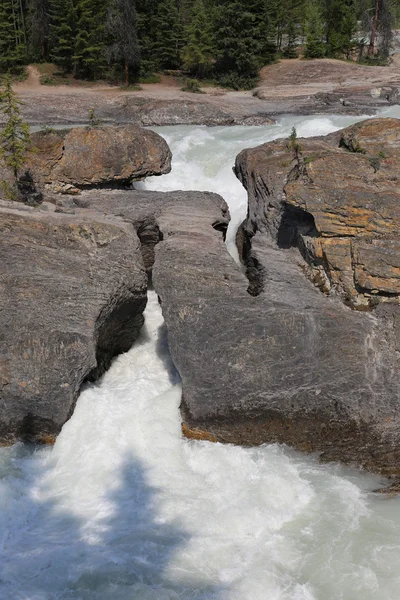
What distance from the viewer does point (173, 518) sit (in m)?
7.14

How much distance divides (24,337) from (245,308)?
3.47m

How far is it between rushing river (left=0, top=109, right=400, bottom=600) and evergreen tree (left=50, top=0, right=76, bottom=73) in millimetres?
35647

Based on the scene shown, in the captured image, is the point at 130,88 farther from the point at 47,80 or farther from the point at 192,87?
the point at 47,80

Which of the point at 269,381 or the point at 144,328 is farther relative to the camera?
the point at 144,328

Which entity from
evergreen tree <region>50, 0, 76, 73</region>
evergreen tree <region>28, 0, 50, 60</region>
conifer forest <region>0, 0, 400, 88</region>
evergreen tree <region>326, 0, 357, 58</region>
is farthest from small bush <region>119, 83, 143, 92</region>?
evergreen tree <region>326, 0, 357, 58</region>

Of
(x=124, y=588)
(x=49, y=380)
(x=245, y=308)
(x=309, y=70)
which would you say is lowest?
(x=124, y=588)

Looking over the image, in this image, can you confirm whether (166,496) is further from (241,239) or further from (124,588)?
(241,239)

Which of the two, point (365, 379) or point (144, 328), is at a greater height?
point (365, 379)

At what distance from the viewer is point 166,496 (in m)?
7.49

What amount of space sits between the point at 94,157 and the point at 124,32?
26.2 metres

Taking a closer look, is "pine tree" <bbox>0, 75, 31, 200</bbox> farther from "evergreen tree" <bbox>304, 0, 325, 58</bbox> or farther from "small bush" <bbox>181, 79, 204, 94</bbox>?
"evergreen tree" <bbox>304, 0, 325, 58</bbox>

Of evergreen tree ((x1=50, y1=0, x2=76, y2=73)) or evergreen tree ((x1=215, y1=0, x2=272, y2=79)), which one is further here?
evergreen tree ((x1=215, y1=0, x2=272, y2=79))

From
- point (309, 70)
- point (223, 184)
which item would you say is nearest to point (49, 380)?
point (223, 184)

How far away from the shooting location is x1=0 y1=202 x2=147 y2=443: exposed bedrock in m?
8.50
